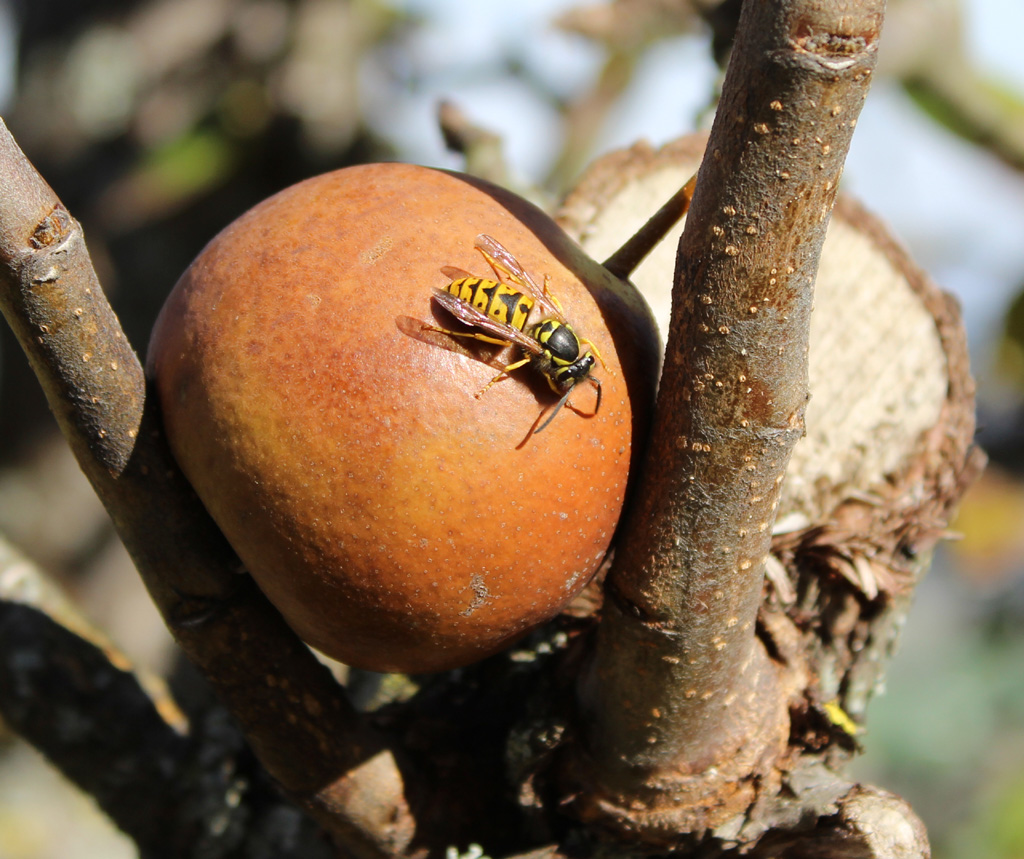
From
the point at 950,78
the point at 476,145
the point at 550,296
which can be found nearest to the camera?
the point at 550,296

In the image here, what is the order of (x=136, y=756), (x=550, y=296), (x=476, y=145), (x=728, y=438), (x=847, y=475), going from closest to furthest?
(x=728, y=438) → (x=550, y=296) → (x=847, y=475) → (x=136, y=756) → (x=476, y=145)

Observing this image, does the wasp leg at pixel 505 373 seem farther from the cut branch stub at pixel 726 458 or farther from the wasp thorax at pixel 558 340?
the cut branch stub at pixel 726 458

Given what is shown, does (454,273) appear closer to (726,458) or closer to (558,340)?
(558,340)

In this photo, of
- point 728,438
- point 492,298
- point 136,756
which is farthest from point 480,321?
point 136,756

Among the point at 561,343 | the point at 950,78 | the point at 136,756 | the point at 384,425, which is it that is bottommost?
the point at 136,756

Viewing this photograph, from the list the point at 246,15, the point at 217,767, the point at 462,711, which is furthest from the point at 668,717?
the point at 246,15

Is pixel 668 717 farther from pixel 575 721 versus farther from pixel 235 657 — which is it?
pixel 235 657

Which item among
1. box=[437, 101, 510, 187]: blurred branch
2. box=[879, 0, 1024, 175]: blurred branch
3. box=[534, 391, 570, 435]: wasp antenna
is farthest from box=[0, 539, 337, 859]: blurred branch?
box=[879, 0, 1024, 175]: blurred branch
